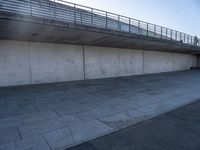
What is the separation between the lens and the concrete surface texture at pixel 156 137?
300cm

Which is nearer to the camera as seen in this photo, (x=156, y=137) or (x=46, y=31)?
(x=156, y=137)

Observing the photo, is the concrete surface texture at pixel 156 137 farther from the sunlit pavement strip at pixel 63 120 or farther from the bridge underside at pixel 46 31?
Result: the bridge underside at pixel 46 31

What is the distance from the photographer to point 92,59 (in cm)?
1452

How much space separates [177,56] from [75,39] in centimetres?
2043

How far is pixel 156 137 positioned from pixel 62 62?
35.2 feet

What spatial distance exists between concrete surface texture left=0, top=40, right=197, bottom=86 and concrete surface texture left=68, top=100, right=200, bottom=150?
963 centimetres

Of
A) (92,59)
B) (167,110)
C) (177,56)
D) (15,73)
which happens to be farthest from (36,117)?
(177,56)

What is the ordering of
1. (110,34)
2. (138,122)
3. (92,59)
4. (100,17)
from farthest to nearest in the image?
(92,59)
(100,17)
(110,34)
(138,122)

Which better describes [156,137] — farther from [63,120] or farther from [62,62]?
[62,62]

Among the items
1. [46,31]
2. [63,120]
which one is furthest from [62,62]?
[63,120]

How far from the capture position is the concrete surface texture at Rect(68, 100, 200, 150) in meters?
3.00

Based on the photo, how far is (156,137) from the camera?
3.36 metres

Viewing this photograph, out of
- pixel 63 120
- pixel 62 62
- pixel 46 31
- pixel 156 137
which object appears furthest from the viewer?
pixel 62 62

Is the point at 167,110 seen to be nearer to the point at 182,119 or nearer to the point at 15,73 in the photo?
the point at 182,119
